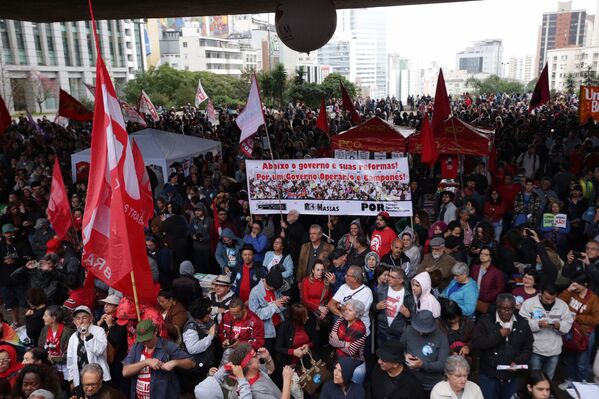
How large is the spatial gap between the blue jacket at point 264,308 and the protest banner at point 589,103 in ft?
34.8

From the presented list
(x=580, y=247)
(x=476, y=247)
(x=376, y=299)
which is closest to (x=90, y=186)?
(x=376, y=299)

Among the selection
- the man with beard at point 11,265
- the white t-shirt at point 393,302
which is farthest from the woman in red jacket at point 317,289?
the man with beard at point 11,265

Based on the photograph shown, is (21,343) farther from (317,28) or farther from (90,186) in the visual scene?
(317,28)

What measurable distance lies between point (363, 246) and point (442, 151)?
4.61 metres

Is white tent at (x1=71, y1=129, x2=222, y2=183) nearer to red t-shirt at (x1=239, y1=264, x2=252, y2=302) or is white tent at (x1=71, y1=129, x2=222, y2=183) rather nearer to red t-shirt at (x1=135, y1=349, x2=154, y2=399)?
red t-shirt at (x1=239, y1=264, x2=252, y2=302)

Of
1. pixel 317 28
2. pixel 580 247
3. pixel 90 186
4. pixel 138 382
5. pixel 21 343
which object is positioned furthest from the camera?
pixel 317 28

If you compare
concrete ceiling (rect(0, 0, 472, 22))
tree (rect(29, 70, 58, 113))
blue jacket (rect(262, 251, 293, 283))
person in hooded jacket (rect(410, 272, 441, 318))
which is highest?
concrete ceiling (rect(0, 0, 472, 22))

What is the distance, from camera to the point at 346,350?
4.27 m

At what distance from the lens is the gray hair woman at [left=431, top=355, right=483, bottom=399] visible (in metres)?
3.48

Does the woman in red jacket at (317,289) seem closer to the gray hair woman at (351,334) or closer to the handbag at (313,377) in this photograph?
the gray hair woman at (351,334)

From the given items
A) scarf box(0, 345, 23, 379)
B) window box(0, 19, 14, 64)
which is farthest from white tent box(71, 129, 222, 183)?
window box(0, 19, 14, 64)

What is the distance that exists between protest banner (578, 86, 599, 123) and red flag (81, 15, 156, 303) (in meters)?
11.6

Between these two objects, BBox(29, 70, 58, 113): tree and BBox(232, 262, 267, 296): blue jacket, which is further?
BBox(29, 70, 58, 113): tree

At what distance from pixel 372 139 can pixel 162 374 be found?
275 inches
